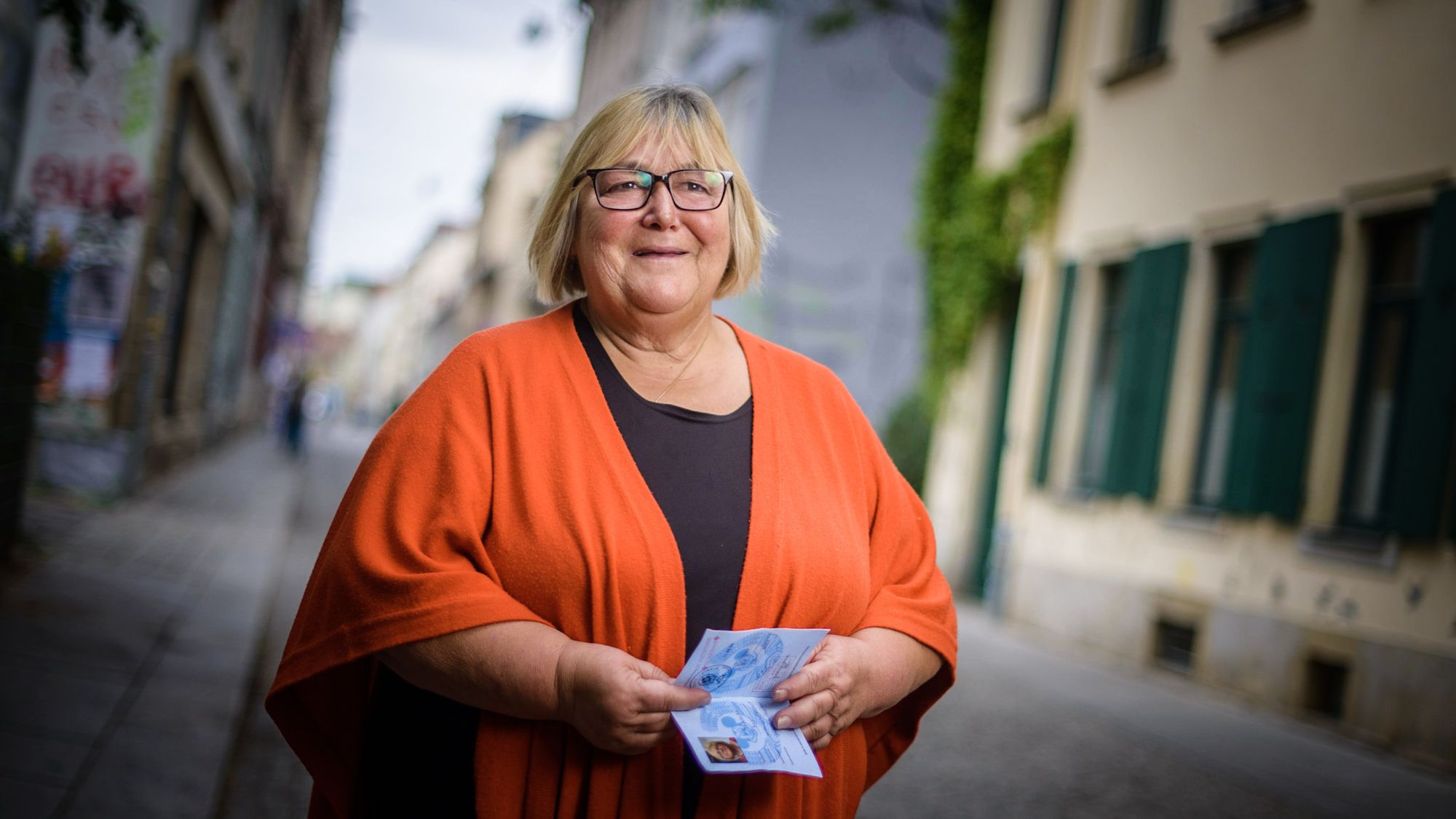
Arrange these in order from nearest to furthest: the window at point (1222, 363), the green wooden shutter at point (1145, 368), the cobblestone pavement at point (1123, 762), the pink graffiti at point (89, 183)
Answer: the cobblestone pavement at point (1123, 762)
the window at point (1222, 363)
the pink graffiti at point (89, 183)
the green wooden shutter at point (1145, 368)

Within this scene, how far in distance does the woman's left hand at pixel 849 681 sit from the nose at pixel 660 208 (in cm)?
81

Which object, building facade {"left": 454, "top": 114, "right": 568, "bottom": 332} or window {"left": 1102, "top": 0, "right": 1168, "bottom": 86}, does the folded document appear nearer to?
window {"left": 1102, "top": 0, "right": 1168, "bottom": 86}

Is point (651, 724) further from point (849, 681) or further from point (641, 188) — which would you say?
point (641, 188)

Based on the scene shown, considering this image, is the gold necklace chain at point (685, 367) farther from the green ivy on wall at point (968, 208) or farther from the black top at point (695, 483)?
the green ivy on wall at point (968, 208)

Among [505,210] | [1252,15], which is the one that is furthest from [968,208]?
[505,210]

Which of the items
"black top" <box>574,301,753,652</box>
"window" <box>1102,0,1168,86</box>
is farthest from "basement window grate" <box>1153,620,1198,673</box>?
"black top" <box>574,301,753,652</box>

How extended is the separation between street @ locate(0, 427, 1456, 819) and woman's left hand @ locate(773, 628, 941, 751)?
2.87m

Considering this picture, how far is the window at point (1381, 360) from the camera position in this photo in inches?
346

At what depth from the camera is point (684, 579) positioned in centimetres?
225

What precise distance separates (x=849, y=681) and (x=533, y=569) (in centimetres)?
58

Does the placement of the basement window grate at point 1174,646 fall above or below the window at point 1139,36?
below

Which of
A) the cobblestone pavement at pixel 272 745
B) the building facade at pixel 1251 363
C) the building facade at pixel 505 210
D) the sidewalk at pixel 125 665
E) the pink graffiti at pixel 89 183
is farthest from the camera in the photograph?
the building facade at pixel 505 210

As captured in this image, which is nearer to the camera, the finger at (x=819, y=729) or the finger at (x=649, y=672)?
the finger at (x=649, y=672)

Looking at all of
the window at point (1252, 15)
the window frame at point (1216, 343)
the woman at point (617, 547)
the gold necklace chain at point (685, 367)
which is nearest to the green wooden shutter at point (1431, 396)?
the window frame at point (1216, 343)
